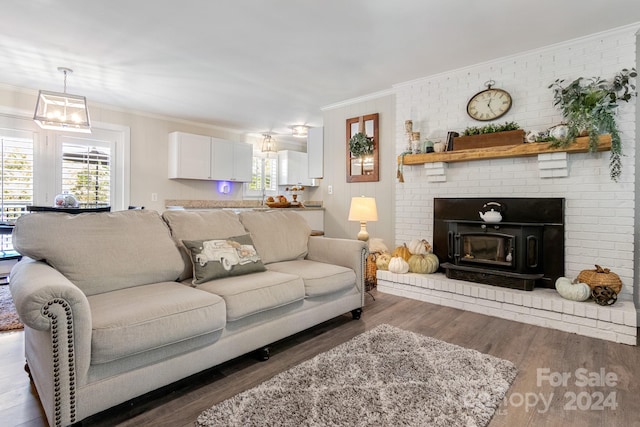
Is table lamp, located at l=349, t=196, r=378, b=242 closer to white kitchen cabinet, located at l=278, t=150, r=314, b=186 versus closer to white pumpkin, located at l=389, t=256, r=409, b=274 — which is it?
white pumpkin, located at l=389, t=256, r=409, b=274

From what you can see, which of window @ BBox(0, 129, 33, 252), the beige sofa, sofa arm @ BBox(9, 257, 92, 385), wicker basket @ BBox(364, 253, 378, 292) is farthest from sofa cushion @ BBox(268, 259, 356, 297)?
window @ BBox(0, 129, 33, 252)

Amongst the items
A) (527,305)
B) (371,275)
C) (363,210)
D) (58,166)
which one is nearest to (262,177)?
(58,166)

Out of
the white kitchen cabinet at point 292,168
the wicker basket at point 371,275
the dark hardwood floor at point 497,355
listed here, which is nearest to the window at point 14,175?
the dark hardwood floor at point 497,355

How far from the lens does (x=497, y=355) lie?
2.28 m

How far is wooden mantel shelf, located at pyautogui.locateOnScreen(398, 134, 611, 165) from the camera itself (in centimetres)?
280

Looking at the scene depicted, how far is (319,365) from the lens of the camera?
2.05 meters

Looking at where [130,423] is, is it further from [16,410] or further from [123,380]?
[16,410]

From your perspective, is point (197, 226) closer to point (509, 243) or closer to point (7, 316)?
point (7, 316)

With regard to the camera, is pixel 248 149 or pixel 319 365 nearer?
pixel 319 365

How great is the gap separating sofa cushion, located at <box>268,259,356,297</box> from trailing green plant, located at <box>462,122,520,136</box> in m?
2.01

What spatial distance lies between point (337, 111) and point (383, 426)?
432cm

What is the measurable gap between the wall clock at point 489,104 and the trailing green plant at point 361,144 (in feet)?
4.42

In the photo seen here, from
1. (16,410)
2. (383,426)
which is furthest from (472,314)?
(16,410)

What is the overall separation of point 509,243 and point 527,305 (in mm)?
577
